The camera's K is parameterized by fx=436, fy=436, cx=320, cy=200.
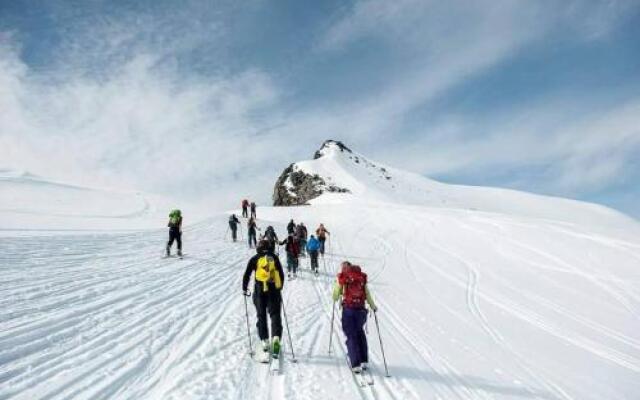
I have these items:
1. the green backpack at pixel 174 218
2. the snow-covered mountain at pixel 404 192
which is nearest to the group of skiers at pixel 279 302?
the green backpack at pixel 174 218

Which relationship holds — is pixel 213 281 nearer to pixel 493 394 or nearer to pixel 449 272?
pixel 493 394

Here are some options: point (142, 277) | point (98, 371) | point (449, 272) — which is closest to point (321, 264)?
point (449, 272)

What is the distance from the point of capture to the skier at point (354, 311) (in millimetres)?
7395

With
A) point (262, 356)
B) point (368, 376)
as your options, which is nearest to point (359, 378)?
point (368, 376)

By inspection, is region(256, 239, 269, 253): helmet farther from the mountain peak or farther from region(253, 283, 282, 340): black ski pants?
the mountain peak

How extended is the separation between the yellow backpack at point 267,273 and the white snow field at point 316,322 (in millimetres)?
1331

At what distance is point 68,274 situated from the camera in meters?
11.7

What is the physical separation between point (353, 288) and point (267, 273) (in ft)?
5.21

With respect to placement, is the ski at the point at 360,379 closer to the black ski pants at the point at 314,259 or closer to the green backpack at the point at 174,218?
the black ski pants at the point at 314,259

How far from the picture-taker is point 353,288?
26.1ft

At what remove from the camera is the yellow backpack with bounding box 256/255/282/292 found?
7867 mm

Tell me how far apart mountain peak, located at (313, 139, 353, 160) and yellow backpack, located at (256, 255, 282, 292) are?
10628cm

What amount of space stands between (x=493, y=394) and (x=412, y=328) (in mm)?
3808

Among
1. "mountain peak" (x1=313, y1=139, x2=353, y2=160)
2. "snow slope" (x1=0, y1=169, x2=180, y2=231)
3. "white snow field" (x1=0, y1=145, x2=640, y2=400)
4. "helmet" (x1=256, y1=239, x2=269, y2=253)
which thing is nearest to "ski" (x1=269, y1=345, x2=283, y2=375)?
"white snow field" (x1=0, y1=145, x2=640, y2=400)
